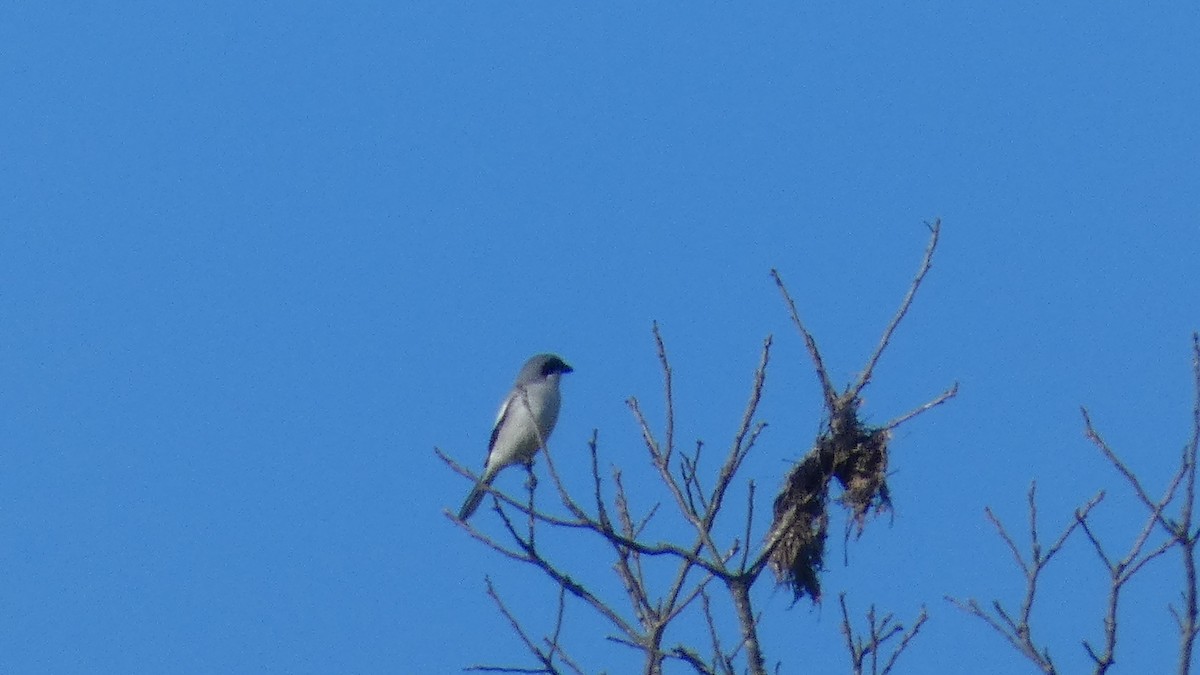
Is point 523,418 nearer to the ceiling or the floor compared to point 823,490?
nearer to the ceiling

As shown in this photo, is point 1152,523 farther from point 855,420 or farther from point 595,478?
point 855,420

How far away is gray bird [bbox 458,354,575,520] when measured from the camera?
10.8 meters

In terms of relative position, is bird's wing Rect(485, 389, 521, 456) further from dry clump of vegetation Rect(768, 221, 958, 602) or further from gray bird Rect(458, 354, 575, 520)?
dry clump of vegetation Rect(768, 221, 958, 602)

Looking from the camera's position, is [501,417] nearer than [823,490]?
No

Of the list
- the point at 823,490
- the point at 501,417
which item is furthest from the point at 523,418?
the point at 823,490

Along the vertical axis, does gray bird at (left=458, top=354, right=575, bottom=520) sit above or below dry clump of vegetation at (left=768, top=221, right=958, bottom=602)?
above

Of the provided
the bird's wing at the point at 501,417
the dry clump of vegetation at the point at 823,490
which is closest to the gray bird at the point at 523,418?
the bird's wing at the point at 501,417

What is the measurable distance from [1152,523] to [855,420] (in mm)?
3092

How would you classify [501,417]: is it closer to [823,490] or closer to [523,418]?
[523,418]

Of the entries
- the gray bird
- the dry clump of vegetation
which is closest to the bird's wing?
the gray bird

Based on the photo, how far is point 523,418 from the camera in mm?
10969

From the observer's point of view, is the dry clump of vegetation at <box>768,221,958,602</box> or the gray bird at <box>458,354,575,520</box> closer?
the dry clump of vegetation at <box>768,221,958,602</box>

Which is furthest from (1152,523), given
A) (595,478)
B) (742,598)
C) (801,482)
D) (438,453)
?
(801,482)

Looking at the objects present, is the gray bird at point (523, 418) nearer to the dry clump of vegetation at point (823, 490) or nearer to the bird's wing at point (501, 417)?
the bird's wing at point (501, 417)
